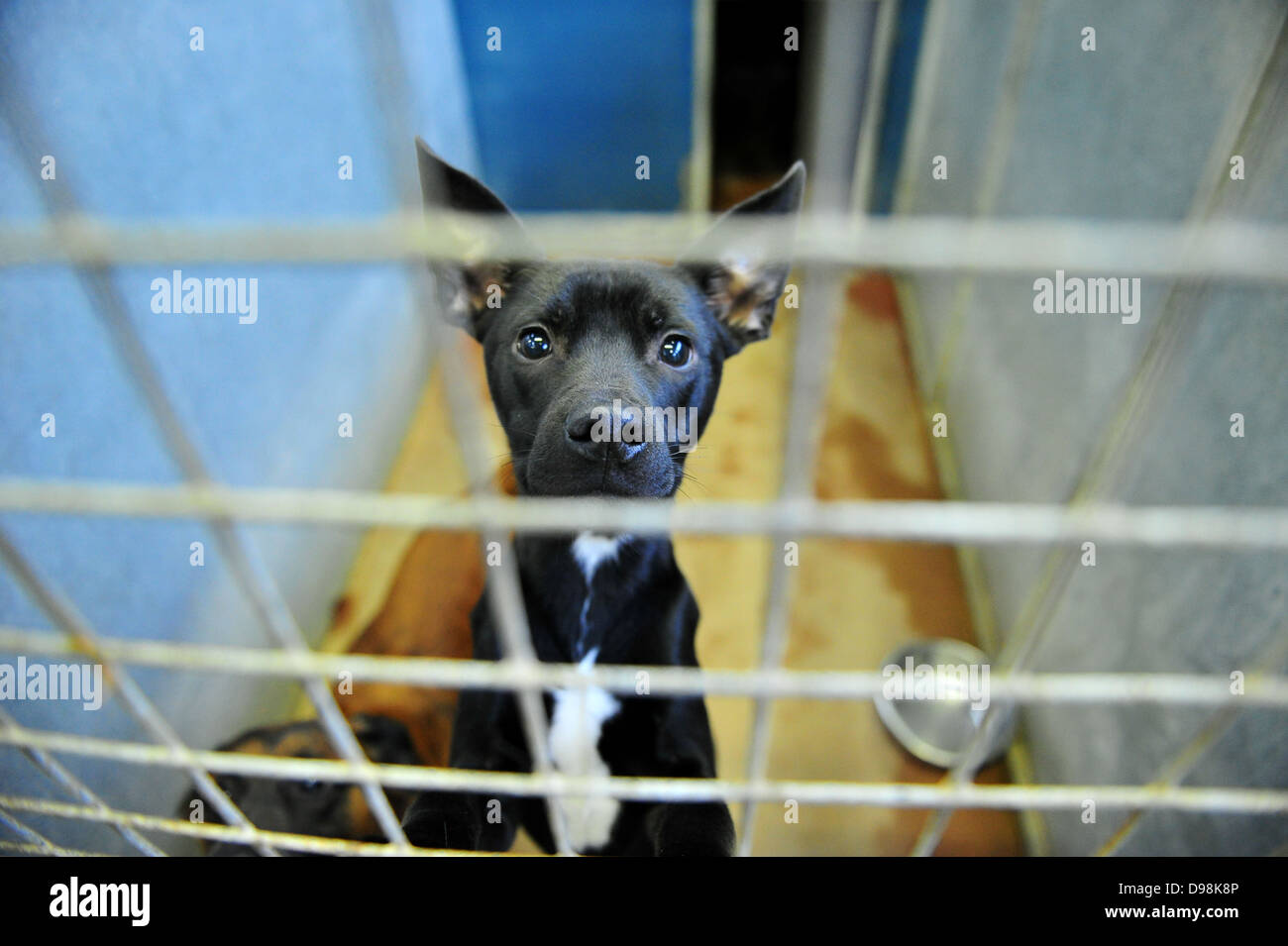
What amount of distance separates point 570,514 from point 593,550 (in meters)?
0.69

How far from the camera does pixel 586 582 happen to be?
1.23 m

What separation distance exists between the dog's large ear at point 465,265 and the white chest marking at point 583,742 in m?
0.58

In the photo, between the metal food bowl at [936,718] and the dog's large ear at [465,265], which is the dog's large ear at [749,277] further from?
the metal food bowl at [936,718]

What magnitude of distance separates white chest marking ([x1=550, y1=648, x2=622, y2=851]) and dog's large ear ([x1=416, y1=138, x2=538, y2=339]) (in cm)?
58

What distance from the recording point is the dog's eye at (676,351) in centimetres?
117

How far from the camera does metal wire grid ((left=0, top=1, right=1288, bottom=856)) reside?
1.41 feet

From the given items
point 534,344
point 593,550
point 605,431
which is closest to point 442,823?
point 593,550

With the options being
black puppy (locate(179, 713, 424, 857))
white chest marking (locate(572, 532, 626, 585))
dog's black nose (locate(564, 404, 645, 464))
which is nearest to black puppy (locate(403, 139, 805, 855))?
white chest marking (locate(572, 532, 626, 585))

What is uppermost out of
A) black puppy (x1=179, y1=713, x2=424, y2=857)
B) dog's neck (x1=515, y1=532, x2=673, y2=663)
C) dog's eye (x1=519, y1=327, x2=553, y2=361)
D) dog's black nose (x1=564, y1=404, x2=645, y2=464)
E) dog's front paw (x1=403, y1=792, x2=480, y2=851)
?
dog's eye (x1=519, y1=327, x2=553, y2=361)

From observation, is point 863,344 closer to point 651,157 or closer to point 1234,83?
point 651,157

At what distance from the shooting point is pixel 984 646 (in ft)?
7.29

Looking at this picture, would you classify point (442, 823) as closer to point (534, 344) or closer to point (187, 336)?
point (534, 344)

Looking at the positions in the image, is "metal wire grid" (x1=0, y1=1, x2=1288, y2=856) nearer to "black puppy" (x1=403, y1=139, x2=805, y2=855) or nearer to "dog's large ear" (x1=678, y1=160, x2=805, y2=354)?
"black puppy" (x1=403, y1=139, x2=805, y2=855)
